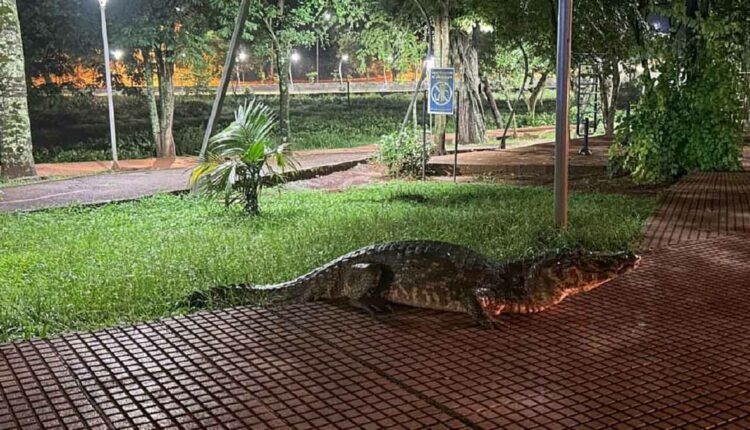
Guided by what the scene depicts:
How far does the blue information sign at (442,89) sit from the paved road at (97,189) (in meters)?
3.32

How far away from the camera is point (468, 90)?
2688 cm

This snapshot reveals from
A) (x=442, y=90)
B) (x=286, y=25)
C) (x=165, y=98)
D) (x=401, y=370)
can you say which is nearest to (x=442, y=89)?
(x=442, y=90)

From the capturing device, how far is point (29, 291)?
570cm

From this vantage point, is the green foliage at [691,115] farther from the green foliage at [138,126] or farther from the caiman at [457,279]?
the green foliage at [138,126]

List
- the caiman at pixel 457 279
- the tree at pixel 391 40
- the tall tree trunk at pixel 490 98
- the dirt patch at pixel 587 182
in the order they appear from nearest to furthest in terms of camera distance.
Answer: the caiman at pixel 457 279
the dirt patch at pixel 587 182
the tree at pixel 391 40
the tall tree trunk at pixel 490 98

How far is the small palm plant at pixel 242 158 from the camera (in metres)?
9.70

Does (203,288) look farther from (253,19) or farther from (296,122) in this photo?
(296,122)

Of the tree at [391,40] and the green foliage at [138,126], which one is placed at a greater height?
the tree at [391,40]

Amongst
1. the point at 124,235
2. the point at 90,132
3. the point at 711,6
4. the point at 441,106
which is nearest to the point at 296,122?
the point at 90,132

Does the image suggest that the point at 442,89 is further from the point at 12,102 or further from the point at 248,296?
the point at 248,296

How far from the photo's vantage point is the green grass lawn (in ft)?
17.6

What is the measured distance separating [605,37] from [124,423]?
61.9 ft


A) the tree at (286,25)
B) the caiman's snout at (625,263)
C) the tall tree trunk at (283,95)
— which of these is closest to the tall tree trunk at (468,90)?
the tree at (286,25)

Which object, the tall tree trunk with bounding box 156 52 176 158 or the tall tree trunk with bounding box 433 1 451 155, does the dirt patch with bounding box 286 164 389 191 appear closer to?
the tall tree trunk with bounding box 433 1 451 155
